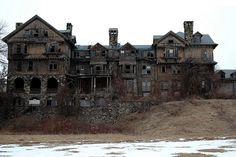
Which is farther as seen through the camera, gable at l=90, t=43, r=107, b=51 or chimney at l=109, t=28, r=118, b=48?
chimney at l=109, t=28, r=118, b=48

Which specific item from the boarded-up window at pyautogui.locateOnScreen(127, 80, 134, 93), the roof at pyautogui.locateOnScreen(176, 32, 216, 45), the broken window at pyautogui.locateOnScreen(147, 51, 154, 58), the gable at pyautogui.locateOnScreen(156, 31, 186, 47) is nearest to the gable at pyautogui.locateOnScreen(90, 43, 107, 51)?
the boarded-up window at pyautogui.locateOnScreen(127, 80, 134, 93)

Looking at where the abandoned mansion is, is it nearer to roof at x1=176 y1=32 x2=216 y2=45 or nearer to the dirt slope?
roof at x1=176 y1=32 x2=216 y2=45

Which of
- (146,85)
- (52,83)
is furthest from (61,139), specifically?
(146,85)

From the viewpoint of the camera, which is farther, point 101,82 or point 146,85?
point 146,85

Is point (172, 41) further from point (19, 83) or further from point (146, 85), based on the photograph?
point (19, 83)

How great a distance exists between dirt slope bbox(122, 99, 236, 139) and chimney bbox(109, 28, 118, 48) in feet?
66.5

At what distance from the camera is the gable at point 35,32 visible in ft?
242

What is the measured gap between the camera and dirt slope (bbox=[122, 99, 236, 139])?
5041 centimetres

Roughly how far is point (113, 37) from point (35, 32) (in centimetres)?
1535

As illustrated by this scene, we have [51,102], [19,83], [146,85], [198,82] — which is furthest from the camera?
[146,85]

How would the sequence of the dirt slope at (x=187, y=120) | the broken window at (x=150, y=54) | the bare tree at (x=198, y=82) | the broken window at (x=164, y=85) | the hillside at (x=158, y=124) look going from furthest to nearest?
1. the broken window at (x=150, y=54)
2. the broken window at (x=164, y=85)
3. the bare tree at (x=198, y=82)
4. the hillside at (x=158, y=124)
5. the dirt slope at (x=187, y=120)

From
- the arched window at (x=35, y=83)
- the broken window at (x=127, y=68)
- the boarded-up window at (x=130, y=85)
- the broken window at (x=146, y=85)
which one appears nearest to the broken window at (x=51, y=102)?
the arched window at (x=35, y=83)

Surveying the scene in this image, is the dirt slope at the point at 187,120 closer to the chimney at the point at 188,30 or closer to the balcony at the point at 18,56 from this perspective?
the chimney at the point at 188,30

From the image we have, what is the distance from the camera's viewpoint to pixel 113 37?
264ft
